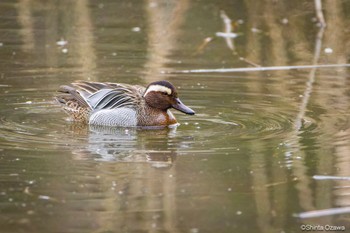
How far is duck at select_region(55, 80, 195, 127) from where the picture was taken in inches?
464

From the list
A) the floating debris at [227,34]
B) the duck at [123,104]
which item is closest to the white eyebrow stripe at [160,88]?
the duck at [123,104]

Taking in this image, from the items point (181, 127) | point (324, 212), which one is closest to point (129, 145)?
point (181, 127)

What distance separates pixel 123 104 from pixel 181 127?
79cm

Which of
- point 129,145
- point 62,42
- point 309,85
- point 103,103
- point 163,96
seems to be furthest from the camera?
point 62,42

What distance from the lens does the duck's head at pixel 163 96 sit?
11836mm

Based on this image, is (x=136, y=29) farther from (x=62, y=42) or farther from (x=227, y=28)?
(x=62, y=42)

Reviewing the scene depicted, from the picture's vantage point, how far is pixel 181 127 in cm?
1161

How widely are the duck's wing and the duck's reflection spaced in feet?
1.13

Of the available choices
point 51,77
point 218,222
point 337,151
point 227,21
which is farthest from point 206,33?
point 218,222

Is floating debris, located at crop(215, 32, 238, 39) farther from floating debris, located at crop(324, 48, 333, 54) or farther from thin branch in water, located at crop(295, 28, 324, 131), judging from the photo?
floating debris, located at crop(324, 48, 333, 54)

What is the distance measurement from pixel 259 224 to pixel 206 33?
9.45 metres

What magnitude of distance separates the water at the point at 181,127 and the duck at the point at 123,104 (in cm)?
19

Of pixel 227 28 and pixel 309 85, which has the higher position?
pixel 227 28

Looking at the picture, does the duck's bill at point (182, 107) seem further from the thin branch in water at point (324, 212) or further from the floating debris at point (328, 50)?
the floating debris at point (328, 50)
